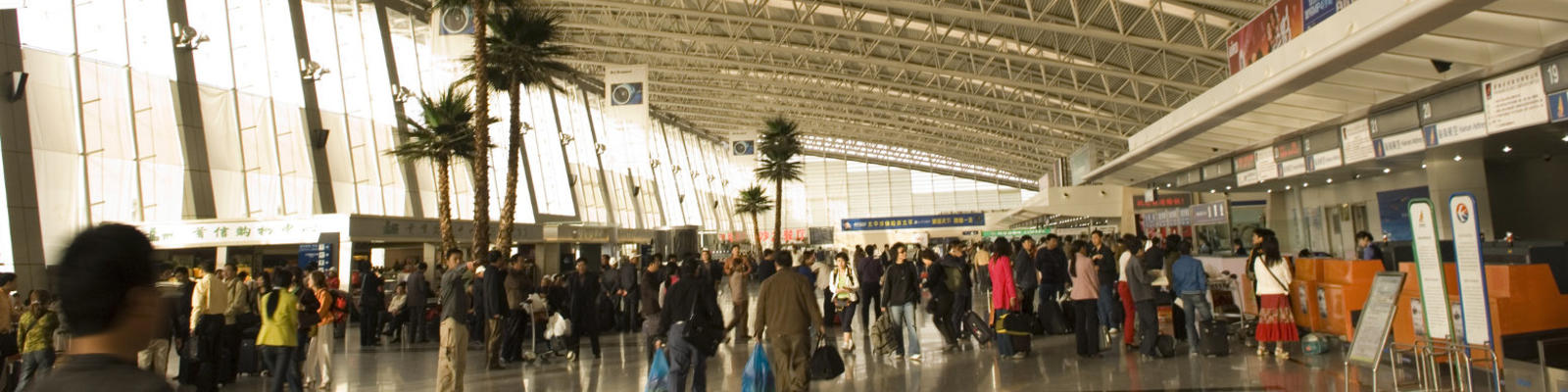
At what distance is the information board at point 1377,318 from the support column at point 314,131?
20.5 meters

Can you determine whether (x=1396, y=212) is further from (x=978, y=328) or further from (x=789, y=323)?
(x=789, y=323)

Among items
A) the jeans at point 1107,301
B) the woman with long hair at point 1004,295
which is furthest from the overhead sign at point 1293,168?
the woman with long hair at point 1004,295

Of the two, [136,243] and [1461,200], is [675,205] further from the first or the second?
[136,243]

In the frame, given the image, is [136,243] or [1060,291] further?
[1060,291]

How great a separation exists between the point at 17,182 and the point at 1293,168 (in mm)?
18790

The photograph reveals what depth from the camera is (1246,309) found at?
11750mm

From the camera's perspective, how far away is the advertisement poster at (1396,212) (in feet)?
50.6

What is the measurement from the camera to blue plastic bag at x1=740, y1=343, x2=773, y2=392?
7000mm

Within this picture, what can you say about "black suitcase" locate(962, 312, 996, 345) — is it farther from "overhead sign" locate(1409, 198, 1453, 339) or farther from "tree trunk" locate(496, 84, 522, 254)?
"tree trunk" locate(496, 84, 522, 254)

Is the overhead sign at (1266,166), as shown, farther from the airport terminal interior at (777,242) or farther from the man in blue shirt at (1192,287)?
the man in blue shirt at (1192,287)

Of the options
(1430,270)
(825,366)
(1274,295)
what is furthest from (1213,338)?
(825,366)

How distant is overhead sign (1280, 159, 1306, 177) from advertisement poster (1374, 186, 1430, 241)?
3.41 metres

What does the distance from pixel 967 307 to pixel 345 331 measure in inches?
452

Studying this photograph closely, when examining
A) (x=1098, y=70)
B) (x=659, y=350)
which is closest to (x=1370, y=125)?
(x=659, y=350)
